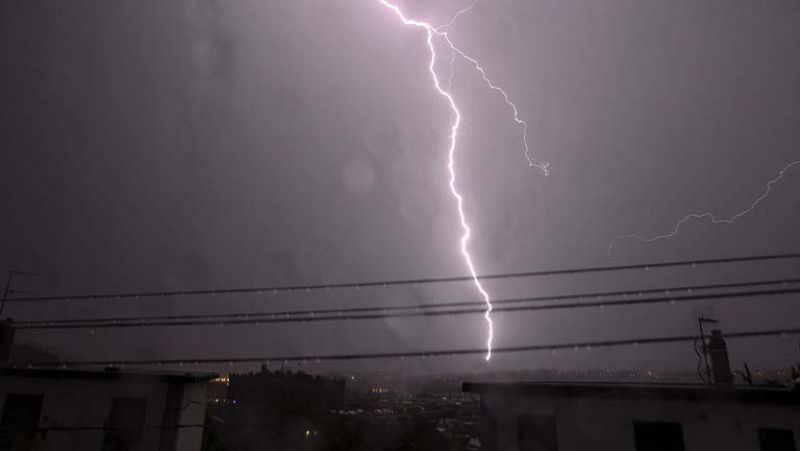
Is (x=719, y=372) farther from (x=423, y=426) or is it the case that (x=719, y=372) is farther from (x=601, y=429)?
(x=423, y=426)

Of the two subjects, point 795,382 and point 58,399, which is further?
point 58,399

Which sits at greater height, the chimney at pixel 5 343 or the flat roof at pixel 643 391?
the chimney at pixel 5 343

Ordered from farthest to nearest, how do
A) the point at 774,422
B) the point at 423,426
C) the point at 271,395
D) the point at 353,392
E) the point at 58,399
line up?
the point at 353,392, the point at 271,395, the point at 423,426, the point at 58,399, the point at 774,422

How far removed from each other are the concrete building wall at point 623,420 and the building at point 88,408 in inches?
318

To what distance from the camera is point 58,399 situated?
12.4 m

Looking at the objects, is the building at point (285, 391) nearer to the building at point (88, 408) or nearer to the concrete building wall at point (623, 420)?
the building at point (88, 408)

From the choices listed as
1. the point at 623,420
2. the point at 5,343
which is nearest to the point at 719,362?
the point at 623,420

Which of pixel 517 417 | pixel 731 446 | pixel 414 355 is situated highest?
pixel 414 355

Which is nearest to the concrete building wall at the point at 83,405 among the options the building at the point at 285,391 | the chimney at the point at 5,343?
the chimney at the point at 5,343

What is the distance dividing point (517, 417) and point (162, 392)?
9.52 m

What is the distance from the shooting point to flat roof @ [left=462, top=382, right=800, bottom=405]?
850 centimetres

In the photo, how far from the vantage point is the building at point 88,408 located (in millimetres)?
12156

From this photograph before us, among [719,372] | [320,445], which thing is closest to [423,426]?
[320,445]

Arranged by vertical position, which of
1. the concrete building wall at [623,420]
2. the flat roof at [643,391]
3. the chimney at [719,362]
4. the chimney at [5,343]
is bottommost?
the concrete building wall at [623,420]
